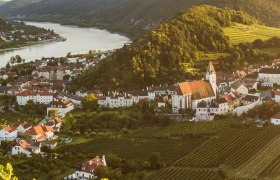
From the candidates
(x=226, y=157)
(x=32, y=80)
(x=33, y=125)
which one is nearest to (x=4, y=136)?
(x=33, y=125)

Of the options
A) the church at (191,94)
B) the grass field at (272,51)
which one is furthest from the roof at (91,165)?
the grass field at (272,51)

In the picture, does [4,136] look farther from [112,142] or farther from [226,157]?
[226,157]

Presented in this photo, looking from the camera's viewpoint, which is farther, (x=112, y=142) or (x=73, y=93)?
(x=73, y=93)

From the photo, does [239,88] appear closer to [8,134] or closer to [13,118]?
[13,118]

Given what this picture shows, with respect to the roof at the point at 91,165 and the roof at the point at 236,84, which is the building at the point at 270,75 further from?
the roof at the point at 91,165

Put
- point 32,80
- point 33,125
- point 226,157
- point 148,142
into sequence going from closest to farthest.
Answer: point 226,157 < point 148,142 < point 33,125 < point 32,80

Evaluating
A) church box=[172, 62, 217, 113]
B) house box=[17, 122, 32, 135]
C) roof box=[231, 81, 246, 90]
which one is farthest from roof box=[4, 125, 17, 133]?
roof box=[231, 81, 246, 90]

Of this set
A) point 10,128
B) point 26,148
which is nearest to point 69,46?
point 10,128

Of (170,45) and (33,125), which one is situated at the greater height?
(170,45)
